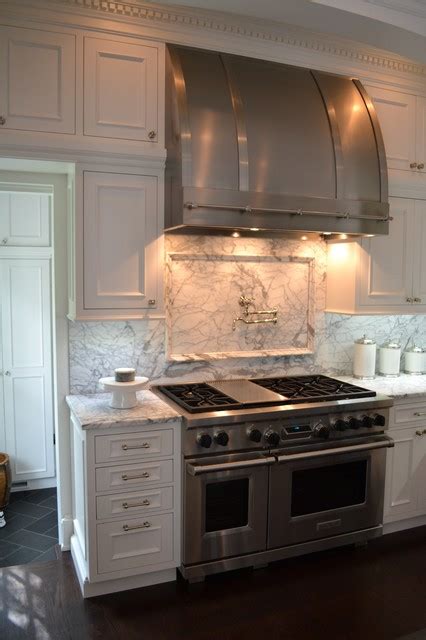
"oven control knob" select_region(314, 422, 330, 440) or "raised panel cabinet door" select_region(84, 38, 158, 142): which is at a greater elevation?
"raised panel cabinet door" select_region(84, 38, 158, 142)

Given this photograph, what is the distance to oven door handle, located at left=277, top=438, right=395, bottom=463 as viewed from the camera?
2885 millimetres

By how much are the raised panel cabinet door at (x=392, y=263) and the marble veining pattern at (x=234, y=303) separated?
0.37m

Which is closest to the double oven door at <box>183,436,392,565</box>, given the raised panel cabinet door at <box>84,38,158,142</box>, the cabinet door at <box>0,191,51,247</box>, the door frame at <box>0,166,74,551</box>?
the door frame at <box>0,166,74,551</box>

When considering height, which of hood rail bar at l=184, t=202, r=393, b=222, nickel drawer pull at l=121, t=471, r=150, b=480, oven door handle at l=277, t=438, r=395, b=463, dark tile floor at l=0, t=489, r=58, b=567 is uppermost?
hood rail bar at l=184, t=202, r=393, b=222

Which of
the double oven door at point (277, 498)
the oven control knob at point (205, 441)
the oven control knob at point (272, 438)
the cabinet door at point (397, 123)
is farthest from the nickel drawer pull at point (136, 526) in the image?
the cabinet door at point (397, 123)

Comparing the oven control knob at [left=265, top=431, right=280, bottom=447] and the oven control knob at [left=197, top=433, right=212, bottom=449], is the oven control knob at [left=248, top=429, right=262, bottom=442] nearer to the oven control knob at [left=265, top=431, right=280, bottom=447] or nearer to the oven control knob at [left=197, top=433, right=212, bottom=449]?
the oven control knob at [left=265, top=431, right=280, bottom=447]

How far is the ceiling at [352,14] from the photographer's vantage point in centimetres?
246

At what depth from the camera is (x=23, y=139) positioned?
2666 mm

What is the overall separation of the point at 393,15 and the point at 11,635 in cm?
341

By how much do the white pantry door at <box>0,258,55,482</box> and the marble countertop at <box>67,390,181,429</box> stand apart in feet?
4.21

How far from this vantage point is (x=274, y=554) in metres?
2.93

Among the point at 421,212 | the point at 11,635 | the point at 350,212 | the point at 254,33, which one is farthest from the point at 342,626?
the point at 254,33

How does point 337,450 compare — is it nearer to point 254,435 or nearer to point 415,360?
point 254,435

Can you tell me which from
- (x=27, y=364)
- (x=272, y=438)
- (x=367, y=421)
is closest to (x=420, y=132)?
(x=367, y=421)
